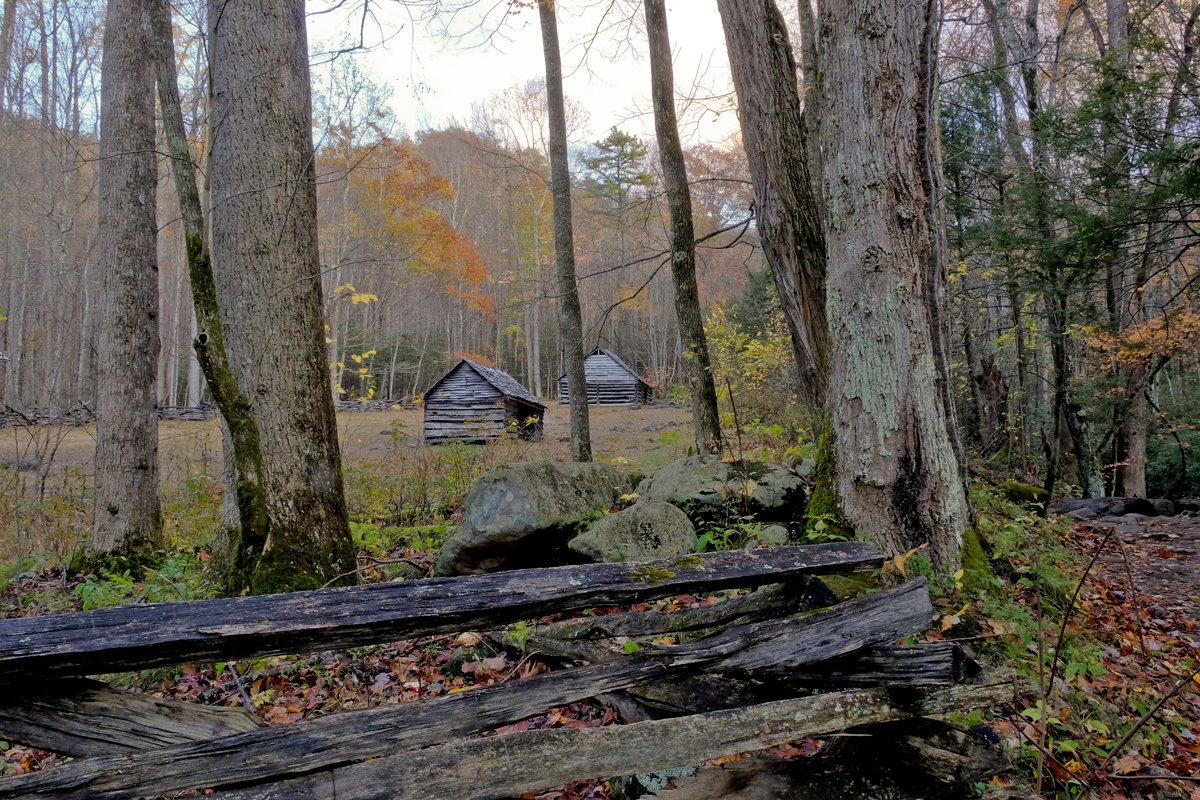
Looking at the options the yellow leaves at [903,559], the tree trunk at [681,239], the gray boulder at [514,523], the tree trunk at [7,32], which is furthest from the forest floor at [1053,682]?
the tree trunk at [7,32]

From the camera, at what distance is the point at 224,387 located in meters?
3.78

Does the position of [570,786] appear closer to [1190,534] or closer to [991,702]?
[991,702]

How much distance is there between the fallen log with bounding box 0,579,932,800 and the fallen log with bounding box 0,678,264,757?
0.31 feet

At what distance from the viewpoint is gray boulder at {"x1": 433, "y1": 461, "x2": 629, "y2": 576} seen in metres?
4.89

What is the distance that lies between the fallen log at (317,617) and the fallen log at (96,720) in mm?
131

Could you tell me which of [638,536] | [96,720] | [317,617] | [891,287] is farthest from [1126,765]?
[96,720]

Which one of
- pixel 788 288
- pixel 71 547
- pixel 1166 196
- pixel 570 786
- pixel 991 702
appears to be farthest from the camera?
pixel 1166 196

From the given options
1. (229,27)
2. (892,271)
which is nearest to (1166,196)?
(892,271)

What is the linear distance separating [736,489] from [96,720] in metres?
4.31

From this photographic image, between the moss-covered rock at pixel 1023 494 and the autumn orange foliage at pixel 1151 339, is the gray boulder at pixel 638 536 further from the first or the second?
the autumn orange foliage at pixel 1151 339

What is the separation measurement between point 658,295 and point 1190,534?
3438 centimetres

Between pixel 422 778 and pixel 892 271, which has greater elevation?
pixel 892 271

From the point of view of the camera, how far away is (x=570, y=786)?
2.75 m

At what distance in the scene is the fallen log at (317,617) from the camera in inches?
71.0
